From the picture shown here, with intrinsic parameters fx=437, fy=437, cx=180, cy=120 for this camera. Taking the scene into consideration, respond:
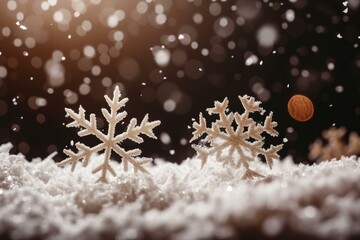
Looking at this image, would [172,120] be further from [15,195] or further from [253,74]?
[15,195]

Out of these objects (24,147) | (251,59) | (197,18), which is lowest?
(24,147)

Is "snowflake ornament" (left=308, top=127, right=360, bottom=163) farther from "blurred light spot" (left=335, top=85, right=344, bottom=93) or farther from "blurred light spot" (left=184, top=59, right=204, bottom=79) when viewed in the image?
"blurred light spot" (left=184, top=59, right=204, bottom=79)

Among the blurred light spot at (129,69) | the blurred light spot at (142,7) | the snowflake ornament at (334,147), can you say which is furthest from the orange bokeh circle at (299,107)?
the blurred light spot at (142,7)

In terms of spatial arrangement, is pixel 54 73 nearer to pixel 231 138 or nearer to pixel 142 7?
pixel 142 7

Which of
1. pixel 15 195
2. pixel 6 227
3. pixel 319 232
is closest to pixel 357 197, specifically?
pixel 319 232

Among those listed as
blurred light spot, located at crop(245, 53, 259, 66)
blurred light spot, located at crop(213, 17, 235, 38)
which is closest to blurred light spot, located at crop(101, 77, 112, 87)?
blurred light spot, located at crop(213, 17, 235, 38)

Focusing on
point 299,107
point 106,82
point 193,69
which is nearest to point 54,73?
point 106,82
